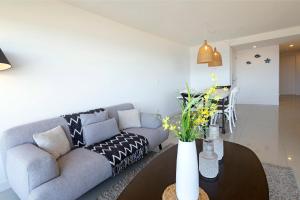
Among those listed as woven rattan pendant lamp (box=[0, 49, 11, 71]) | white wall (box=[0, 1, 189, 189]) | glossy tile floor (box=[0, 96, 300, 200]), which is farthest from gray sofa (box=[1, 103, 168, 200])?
woven rattan pendant lamp (box=[0, 49, 11, 71])

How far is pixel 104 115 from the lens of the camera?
2.66 meters

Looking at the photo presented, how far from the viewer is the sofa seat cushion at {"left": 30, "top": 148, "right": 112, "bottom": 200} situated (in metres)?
1.45

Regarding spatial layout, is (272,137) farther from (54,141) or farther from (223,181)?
(54,141)

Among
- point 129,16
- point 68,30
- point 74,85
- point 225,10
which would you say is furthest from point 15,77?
point 225,10

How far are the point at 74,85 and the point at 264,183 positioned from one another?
102 inches

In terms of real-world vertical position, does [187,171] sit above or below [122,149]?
above

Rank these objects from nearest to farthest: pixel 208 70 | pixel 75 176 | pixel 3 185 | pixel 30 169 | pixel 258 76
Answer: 1. pixel 30 169
2. pixel 75 176
3. pixel 3 185
4. pixel 208 70
5. pixel 258 76

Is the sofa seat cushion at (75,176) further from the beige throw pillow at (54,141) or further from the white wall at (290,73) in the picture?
the white wall at (290,73)

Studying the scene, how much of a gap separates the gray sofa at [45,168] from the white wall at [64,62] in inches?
12.4

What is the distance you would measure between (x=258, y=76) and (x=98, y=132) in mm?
6971

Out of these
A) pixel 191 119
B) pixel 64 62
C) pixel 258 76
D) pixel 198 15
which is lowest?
pixel 191 119

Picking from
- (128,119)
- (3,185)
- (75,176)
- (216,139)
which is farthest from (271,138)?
(3,185)

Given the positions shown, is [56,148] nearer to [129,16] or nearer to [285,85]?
[129,16]

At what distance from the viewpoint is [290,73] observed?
922 centimetres
